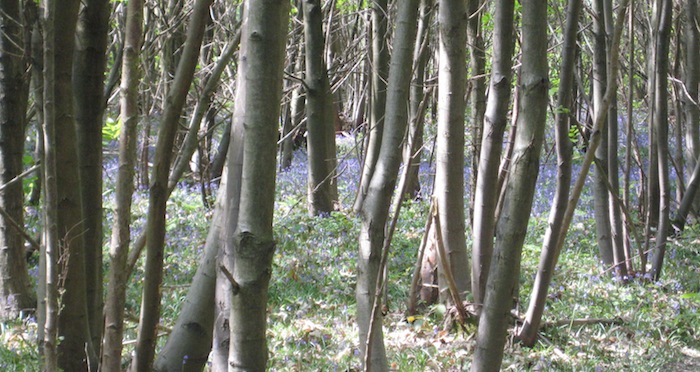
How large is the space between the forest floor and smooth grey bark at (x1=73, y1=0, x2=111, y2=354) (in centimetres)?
38

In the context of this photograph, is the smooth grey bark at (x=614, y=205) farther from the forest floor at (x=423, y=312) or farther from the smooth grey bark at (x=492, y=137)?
the smooth grey bark at (x=492, y=137)

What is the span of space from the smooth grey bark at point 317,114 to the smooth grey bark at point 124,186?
20.6 ft

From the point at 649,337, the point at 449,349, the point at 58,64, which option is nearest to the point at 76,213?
the point at 58,64

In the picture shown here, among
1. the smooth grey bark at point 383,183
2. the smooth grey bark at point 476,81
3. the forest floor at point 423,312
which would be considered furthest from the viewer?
the smooth grey bark at point 476,81

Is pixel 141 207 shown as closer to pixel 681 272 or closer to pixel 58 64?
pixel 681 272

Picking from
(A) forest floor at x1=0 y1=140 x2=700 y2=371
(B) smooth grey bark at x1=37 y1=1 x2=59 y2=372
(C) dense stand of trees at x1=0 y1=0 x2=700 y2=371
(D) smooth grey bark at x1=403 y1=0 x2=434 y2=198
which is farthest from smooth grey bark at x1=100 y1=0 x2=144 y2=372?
(D) smooth grey bark at x1=403 y1=0 x2=434 y2=198

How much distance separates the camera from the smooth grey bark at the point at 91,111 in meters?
2.49

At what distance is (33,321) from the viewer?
203 inches

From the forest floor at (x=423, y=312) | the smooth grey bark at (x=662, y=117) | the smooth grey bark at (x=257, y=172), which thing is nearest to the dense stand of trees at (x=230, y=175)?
the smooth grey bark at (x=257, y=172)

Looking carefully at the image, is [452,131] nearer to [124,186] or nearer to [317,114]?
[124,186]

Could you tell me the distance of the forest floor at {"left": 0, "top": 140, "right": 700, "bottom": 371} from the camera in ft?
14.7

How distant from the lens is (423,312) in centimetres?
534

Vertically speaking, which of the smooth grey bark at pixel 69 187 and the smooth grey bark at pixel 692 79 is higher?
the smooth grey bark at pixel 692 79

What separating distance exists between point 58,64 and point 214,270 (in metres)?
0.84
